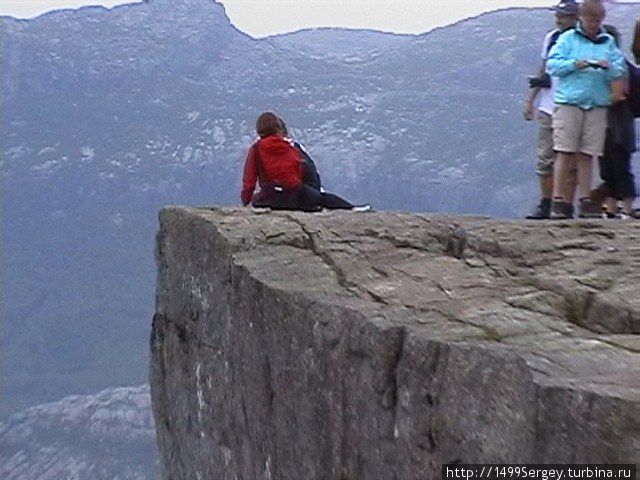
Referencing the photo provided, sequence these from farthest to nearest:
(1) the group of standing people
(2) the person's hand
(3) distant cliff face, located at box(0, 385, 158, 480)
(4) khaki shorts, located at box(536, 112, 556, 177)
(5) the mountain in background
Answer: (5) the mountain in background
(3) distant cliff face, located at box(0, 385, 158, 480)
(2) the person's hand
(4) khaki shorts, located at box(536, 112, 556, 177)
(1) the group of standing people

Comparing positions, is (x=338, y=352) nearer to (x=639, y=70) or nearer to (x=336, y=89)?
(x=639, y=70)

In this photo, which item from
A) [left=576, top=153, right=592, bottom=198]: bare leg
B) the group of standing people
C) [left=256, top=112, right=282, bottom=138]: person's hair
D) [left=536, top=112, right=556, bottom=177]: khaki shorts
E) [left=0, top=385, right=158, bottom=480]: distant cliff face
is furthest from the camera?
[left=0, top=385, right=158, bottom=480]: distant cliff face

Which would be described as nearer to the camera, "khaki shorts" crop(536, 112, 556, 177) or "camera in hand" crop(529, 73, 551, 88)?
"camera in hand" crop(529, 73, 551, 88)

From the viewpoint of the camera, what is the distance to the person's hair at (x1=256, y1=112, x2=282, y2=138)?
9.90 metres

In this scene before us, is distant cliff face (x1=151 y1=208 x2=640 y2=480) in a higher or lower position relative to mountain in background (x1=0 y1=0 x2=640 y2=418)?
higher

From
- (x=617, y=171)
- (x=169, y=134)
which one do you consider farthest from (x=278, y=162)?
(x=169, y=134)

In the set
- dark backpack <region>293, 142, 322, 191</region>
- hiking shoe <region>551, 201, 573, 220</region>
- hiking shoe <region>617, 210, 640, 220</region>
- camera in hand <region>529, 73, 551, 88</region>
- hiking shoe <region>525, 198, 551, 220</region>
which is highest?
camera in hand <region>529, 73, 551, 88</region>

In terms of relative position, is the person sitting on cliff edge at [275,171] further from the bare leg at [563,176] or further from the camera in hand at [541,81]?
the camera in hand at [541,81]

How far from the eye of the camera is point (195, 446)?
354 inches

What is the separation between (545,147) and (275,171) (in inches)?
94.7

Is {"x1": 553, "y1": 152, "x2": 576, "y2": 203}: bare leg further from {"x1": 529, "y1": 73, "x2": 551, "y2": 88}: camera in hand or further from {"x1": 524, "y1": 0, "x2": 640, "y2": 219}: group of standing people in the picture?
{"x1": 529, "y1": 73, "x2": 551, "y2": 88}: camera in hand

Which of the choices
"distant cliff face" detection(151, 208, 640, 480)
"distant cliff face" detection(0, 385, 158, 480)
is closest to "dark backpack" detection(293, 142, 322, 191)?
"distant cliff face" detection(151, 208, 640, 480)

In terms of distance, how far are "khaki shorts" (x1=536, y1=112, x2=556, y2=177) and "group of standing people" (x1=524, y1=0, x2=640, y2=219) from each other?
0.04m

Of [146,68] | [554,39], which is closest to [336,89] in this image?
[146,68]
